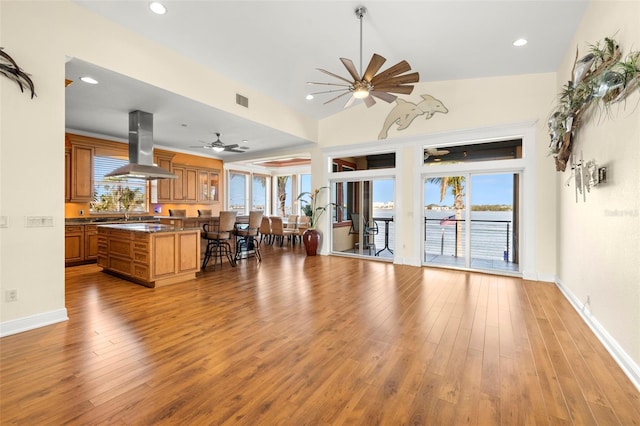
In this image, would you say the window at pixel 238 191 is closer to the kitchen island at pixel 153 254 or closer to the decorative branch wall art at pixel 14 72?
the kitchen island at pixel 153 254

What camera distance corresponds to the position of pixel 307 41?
4121 mm

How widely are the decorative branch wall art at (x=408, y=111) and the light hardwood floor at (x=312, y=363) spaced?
367 cm

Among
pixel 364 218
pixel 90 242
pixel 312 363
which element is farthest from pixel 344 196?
pixel 90 242

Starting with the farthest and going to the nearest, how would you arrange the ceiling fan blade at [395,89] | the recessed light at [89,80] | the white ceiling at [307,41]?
the recessed light at [89,80] < the ceiling fan blade at [395,89] < the white ceiling at [307,41]

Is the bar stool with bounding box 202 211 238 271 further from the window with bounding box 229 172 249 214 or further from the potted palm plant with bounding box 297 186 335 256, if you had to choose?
the window with bounding box 229 172 249 214

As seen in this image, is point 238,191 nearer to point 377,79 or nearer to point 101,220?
point 101,220

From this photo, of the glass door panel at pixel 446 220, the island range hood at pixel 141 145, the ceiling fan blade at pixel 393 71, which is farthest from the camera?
the glass door panel at pixel 446 220

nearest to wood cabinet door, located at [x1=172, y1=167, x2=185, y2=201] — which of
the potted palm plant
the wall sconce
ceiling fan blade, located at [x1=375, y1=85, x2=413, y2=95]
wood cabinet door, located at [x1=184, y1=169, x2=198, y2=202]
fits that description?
wood cabinet door, located at [x1=184, y1=169, x2=198, y2=202]

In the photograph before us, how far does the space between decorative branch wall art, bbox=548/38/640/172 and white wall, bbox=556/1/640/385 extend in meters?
0.10

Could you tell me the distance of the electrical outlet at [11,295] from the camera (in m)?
2.78

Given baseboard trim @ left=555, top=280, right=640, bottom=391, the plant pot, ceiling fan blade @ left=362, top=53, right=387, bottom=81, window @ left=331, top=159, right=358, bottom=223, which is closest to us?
baseboard trim @ left=555, top=280, right=640, bottom=391

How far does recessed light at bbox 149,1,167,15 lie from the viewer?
10.7ft

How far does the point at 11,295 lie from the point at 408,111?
6.61 meters

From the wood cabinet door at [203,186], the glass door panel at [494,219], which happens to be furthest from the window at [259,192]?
the glass door panel at [494,219]
